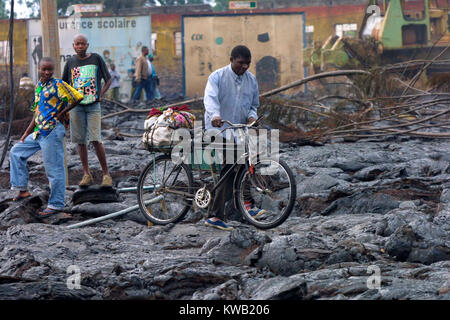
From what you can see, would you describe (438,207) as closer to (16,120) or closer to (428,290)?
(428,290)

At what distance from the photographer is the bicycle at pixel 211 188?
5738 millimetres

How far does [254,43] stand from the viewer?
2900cm

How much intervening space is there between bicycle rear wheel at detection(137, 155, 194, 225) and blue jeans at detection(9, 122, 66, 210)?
0.88 meters

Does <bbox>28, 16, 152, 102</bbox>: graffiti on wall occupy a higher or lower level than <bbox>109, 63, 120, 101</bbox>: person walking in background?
higher

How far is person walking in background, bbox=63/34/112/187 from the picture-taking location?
7.45 m

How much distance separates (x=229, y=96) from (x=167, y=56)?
29.0 meters

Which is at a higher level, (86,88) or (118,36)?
(118,36)
